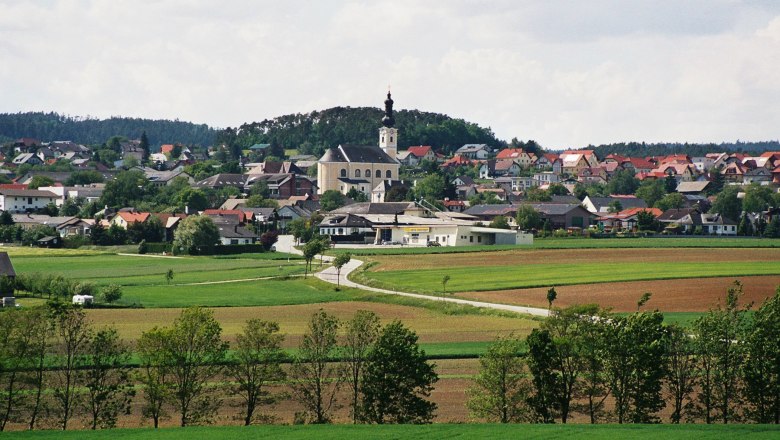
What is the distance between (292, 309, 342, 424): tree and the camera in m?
30.6

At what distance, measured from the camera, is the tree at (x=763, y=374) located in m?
29.8

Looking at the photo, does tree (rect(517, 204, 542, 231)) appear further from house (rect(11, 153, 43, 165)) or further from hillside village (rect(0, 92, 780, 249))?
house (rect(11, 153, 43, 165))

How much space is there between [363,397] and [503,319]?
16.7m

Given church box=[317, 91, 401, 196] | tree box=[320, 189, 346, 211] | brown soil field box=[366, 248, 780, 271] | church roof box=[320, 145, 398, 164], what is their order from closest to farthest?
brown soil field box=[366, 248, 780, 271], tree box=[320, 189, 346, 211], church box=[317, 91, 401, 196], church roof box=[320, 145, 398, 164]

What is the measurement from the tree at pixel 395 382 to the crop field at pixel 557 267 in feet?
87.6

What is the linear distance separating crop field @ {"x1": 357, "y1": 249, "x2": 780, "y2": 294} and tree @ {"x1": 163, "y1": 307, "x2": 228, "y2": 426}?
2650 centimetres

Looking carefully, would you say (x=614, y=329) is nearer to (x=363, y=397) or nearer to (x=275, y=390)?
(x=363, y=397)

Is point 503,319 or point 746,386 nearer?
point 746,386

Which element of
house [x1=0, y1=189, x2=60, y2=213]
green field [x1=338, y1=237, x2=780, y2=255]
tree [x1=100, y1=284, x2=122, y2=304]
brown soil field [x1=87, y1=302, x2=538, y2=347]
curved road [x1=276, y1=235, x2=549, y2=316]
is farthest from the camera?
house [x1=0, y1=189, x2=60, y2=213]

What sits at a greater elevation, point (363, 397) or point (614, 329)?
point (614, 329)

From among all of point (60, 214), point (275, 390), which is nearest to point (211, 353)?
point (275, 390)

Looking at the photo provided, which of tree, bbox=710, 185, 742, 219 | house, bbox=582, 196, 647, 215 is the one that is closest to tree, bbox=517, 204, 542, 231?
tree, bbox=710, 185, 742, 219

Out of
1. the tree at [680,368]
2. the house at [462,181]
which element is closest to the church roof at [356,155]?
the house at [462,181]

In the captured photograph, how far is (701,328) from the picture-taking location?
103 feet
